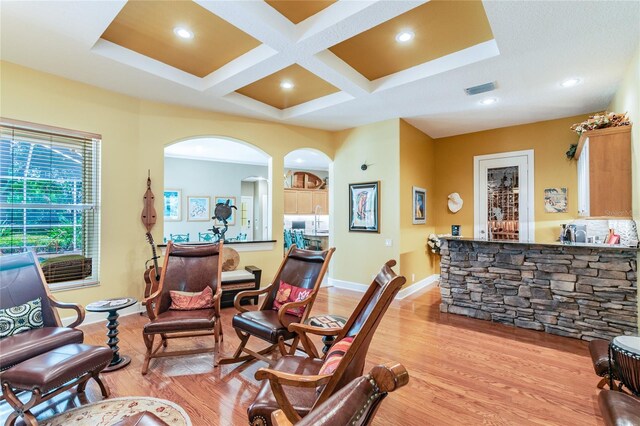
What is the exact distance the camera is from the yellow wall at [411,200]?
5449 millimetres

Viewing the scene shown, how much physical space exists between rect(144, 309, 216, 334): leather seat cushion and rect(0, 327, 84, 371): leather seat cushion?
1.75ft

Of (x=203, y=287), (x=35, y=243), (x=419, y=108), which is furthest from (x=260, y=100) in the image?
(x=35, y=243)

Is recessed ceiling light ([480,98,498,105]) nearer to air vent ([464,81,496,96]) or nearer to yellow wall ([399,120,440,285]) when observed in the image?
air vent ([464,81,496,96])

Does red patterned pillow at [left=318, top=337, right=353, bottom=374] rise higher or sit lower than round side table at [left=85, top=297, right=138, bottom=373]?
higher

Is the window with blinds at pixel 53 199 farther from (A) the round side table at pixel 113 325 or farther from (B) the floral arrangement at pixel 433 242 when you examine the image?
(B) the floral arrangement at pixel 433 242

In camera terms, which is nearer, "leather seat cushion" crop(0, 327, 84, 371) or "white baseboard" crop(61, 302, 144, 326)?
"leather seat cushion" crop(0, 327, 84, 371)

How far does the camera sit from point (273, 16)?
9.07 feet

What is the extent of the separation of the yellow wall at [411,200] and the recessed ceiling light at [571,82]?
224 cm

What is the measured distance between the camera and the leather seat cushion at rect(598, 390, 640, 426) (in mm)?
1472

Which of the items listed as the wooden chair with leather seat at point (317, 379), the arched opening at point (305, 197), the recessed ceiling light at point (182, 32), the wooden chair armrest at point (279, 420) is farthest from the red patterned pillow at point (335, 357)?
the arched opening at point (305, 197)

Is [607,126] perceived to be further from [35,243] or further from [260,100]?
[35,243]

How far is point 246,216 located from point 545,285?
7995mm

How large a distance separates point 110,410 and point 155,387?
0.34 metres

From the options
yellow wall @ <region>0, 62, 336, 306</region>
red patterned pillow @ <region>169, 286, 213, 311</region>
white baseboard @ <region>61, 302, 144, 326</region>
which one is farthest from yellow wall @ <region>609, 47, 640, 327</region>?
white baseboard @ <region>61, 302, 144, 326</region>
